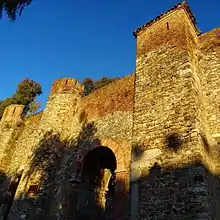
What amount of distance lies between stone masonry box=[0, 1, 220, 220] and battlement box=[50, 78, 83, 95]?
0.14 ft

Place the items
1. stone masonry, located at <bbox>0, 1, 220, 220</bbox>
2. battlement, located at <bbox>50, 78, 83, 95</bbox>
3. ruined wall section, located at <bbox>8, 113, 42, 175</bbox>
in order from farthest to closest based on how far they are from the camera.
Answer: ruined wall section, located at <bbox>8, 113, 42, 175</bbox>, battlement, located at <bbox>50, 78, 83, 95</bbox>, stone masonry, located at <bbox>0, 1, 220, 220</bbox>

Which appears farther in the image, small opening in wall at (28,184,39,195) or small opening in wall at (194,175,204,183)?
small opening in wall at (28,184,39,195)

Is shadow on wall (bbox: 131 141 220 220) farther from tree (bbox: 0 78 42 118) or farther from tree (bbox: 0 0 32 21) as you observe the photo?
tree (bbox: 0 78 42 118)

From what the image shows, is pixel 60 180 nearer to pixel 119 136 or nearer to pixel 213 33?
pixel 119 136

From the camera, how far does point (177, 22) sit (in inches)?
328

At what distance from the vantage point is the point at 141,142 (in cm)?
706

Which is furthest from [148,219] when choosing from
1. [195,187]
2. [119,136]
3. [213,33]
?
[213,33]

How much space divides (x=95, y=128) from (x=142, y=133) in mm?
2730

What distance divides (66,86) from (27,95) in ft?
42.8

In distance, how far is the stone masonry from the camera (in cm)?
600

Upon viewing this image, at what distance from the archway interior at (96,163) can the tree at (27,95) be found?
14.5 m

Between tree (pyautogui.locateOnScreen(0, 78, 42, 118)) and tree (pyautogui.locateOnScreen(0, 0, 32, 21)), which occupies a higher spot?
tree (pyautogui.locateOnScreen(0, 78, 42, 118))

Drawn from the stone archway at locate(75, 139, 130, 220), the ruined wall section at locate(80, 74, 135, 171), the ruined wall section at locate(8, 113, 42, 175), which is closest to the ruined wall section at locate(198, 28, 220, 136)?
the ruined wall section at locate(80, 74, 135, 171)

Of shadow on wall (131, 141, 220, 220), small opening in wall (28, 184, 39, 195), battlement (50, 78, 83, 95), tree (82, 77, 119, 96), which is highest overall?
tree (82, 77, 119, 96)
